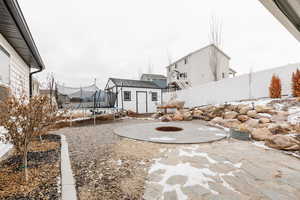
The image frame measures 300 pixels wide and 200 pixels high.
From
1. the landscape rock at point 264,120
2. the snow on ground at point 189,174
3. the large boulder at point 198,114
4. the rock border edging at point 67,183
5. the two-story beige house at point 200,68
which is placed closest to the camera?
the rock border edging at point 67,183

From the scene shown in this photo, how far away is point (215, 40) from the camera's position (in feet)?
50.1

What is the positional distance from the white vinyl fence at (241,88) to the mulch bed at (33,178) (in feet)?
32.9

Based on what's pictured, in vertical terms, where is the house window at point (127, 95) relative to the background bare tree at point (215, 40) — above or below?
below

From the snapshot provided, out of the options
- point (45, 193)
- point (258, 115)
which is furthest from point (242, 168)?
point (258, 115)

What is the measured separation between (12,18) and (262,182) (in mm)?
4862

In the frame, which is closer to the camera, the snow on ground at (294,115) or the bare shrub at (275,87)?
the snow on ground at (294,115)

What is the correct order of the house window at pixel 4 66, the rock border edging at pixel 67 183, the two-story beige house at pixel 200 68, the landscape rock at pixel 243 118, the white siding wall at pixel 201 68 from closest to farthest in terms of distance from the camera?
the rock border edging at pixel 67 183 < the house window at pixel 4 66 < the landscape rock at pixel 243 118 < the two-story beige house at pixel 200 68 < the white siding wall at pixel 201 68

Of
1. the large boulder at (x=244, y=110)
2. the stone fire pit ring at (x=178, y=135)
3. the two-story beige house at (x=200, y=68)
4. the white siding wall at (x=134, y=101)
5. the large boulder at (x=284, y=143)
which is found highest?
the two-story beige house at (x=200, y=68)

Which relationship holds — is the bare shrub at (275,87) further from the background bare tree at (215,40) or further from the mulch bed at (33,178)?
the mulch bed at (33,178)

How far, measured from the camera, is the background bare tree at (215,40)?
14319 mm

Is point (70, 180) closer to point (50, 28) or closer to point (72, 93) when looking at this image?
point (50, 28)

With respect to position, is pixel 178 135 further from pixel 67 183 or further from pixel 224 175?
pixel 67 183

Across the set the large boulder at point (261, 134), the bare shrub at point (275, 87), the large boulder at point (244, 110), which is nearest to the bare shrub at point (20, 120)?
the large boulder at point (261, 134)

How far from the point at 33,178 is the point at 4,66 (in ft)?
9.50
